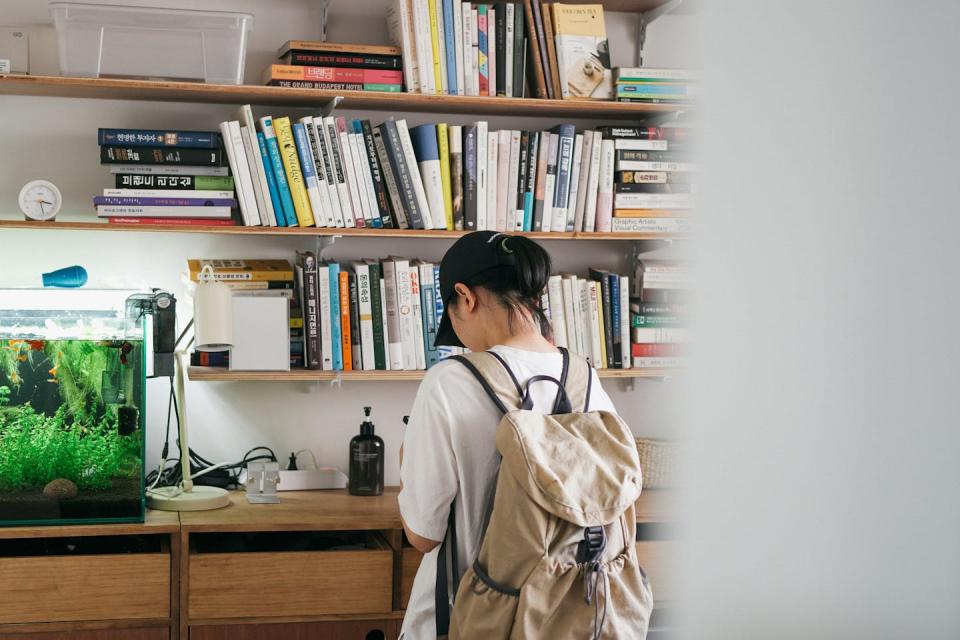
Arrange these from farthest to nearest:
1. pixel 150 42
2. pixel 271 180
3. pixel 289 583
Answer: pixel 271 180 < pixel 150 42 < pixel 289 583

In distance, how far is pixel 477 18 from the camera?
2641mm

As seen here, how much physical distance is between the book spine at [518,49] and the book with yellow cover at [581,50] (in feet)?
0.36

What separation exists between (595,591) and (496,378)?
0.39 metres

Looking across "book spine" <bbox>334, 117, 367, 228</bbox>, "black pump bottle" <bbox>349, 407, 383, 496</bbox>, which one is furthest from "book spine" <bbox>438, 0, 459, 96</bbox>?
"black pump bottle" <bbox>349, 407, 383, 496</bbox>

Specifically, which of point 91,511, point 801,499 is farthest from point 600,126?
point 801,499

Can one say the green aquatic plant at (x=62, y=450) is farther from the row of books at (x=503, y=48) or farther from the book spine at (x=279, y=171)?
the row of books at (x=503, y=48)

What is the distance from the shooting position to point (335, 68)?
8.42ft

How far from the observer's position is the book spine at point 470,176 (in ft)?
8.77


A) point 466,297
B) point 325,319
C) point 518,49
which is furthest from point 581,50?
point 466,297

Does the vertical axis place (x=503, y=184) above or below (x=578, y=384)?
→ above

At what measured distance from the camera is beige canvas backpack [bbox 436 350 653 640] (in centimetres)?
140

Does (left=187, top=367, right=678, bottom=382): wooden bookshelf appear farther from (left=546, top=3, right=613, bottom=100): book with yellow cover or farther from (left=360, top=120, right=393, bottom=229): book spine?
(left=546, top=3, right=613, bottom=100): book with yellow cover

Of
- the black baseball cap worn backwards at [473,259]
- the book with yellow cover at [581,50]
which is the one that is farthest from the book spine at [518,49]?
the black baseball cap worn backwards at [473,259]

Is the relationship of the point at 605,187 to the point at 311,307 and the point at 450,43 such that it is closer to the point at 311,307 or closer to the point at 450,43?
the point at 450,43
